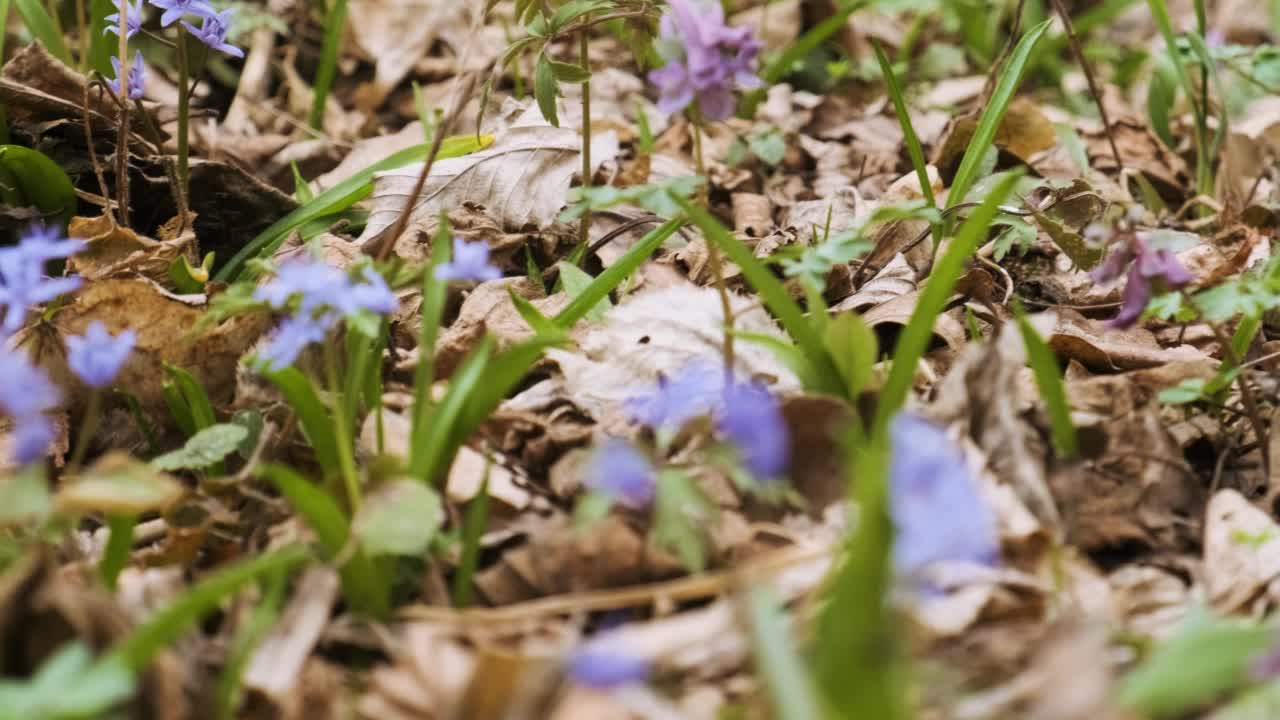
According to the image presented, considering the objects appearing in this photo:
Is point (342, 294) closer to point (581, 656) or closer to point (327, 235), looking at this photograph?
point (581, 656)

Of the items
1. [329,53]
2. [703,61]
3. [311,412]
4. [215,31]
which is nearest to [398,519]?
[311,412]

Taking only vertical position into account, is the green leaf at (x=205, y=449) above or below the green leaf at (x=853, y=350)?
below

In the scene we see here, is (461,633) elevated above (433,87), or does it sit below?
below

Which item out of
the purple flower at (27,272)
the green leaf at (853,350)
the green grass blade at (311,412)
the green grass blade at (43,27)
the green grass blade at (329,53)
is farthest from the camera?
the green grass blade at (329,53)

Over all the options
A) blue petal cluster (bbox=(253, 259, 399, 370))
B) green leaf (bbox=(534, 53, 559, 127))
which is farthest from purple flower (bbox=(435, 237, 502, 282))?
green leaf (bbox=(534, 53, 559, 127))

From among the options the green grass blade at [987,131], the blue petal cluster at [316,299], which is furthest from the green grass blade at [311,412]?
the green grass blade at [987,131]

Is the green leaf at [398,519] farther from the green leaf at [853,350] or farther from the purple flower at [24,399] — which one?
the green leaf at [853,350]

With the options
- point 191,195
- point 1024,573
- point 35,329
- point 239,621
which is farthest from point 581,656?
point 191,195
